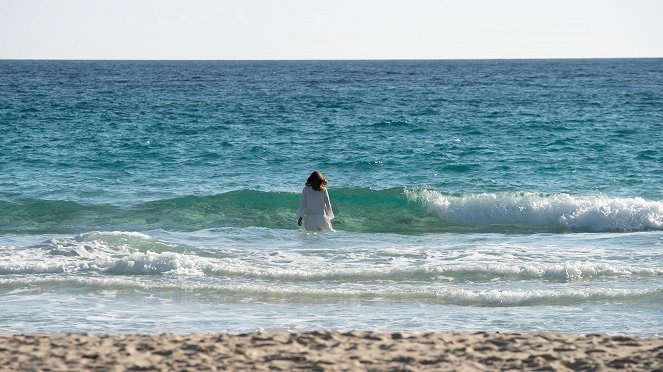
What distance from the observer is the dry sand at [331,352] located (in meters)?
7.25

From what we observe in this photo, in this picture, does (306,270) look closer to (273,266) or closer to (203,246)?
(273,266)

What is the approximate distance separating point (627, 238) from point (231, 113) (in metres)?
23.4

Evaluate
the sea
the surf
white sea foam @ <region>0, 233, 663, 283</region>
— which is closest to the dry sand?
the sea

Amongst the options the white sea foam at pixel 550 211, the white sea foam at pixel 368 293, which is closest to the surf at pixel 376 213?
the white sea foam at pixel 550 211

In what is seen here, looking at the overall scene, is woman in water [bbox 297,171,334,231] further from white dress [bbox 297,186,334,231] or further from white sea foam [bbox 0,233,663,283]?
white sea foam [bbox 0,233,663,283]

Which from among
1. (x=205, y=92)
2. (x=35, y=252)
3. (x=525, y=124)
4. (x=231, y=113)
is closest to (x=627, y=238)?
(x=35, y=252)

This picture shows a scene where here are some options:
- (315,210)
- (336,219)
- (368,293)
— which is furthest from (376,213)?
(368,293)

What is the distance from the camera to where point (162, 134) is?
96.5 feet

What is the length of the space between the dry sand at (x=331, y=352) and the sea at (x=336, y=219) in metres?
1.07

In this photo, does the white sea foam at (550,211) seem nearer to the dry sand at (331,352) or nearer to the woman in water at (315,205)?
the woman in water at (315,205)

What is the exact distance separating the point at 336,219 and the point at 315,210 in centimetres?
348

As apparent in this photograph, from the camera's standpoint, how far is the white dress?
1452 cm

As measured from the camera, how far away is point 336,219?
59.6 ft

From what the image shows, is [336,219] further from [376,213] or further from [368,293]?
[368,293]
